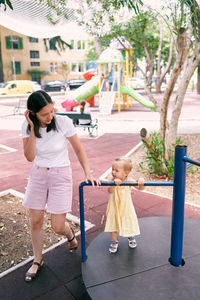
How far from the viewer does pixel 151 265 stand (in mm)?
2648

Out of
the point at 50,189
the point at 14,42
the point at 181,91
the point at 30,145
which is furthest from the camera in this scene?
the point at 14,42

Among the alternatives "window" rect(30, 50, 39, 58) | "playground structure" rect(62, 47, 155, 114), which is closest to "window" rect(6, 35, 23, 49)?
"window" rect(30, 50, 39, 58)

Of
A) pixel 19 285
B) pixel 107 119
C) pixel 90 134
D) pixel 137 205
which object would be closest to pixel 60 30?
pixel 90 134

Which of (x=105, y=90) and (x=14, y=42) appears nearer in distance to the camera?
(x=105, y=90)

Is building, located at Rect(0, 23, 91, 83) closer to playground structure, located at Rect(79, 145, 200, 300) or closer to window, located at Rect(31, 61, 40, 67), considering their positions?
window, located at Rect(31, 61, 40, 67)

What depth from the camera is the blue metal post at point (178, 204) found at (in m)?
2.37

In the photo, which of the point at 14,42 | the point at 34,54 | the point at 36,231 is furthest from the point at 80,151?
the point at 34,54

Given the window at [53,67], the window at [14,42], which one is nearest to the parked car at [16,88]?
the window at [14,42]

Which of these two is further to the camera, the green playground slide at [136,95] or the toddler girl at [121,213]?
the green playground slide at [136,95]

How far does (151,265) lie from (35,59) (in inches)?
1758

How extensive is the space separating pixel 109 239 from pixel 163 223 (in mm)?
722

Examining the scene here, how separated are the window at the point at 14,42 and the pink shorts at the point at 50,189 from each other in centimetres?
4159

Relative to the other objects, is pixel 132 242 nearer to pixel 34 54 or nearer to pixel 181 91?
pixel 181 91

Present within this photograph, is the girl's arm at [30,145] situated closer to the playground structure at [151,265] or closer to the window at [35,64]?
the playground structure at [151,265]
